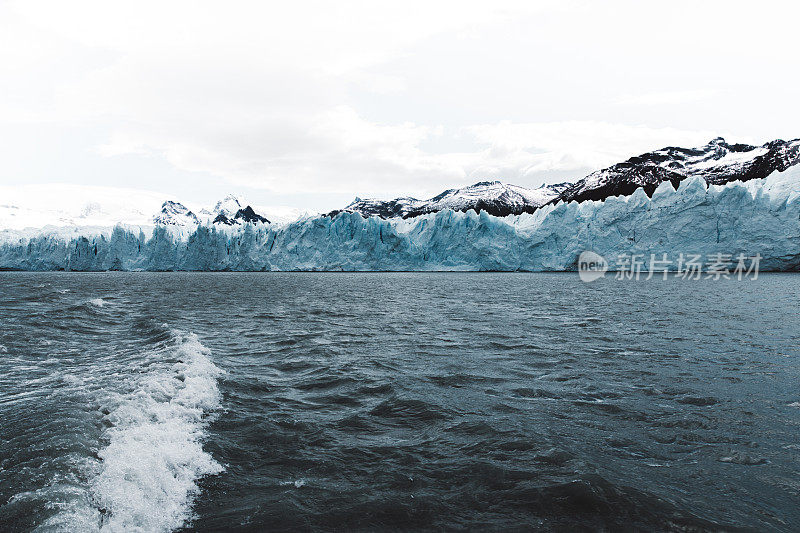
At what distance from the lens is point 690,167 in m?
140

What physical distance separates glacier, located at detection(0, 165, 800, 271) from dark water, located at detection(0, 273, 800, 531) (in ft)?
156

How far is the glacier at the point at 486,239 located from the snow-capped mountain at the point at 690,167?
170 feet

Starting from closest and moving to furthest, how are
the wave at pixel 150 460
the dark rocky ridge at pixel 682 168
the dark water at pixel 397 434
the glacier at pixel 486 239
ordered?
the wave at pixel 150 460 < the dark water at pixel 397 434 < the glacier at pixel 486 239 < the dark rocky ridge at pixel 682 168

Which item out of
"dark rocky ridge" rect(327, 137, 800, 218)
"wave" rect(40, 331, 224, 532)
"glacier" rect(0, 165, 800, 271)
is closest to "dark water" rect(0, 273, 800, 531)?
"wave" rect(40, 331, 224, 532)

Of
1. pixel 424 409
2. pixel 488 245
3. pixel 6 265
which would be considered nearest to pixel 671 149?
pixel 488 245

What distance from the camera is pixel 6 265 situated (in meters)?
85.8

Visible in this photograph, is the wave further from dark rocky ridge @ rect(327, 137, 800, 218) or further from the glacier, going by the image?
dark rocky ridge @ rect(327, 137, 800, 218)

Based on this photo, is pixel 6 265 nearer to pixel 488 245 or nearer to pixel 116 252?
pixel 116 252

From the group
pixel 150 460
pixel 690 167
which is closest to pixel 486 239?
pixel 150 460

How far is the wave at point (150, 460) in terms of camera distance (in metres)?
3.46

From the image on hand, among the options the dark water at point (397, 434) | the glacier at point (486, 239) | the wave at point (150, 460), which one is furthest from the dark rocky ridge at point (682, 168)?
the wave at point (150, 460)

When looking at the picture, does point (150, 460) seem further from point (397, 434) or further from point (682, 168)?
point (682, 168)

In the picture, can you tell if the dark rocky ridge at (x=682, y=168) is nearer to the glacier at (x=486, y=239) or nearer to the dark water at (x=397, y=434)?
the glacier at (x=486, y=239)

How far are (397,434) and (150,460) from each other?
2814 mm
